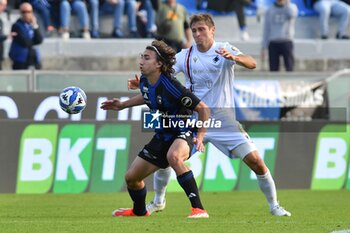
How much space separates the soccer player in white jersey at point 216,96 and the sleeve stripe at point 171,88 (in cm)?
65

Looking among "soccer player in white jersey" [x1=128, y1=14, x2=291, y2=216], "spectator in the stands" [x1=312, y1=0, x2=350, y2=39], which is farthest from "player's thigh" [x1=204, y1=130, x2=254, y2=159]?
"spectator in the stands" [x1=312, y1=0, x2=350, y2=39]

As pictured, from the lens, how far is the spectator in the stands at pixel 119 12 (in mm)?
21656

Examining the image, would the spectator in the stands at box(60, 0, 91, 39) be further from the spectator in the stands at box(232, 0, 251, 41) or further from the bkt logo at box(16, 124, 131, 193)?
the bkt logo at box(16, 124, 131, 193)

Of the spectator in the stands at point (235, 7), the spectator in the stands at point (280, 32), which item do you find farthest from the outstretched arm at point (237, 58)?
the spectator in the stands at point (235, 7)

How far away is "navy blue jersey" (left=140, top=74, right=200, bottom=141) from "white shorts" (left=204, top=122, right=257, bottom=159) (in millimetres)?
678

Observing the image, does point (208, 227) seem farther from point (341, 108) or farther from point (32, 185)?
point (341, 108)

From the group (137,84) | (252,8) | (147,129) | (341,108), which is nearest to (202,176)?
(147,129)

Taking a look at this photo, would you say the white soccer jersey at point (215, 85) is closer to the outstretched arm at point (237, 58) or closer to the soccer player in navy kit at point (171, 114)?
the outstretched arm at point (237, 58)

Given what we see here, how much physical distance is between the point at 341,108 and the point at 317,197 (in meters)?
4.06

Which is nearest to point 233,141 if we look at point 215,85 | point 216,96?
Result: point 216,96

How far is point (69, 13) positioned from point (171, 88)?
10655mm

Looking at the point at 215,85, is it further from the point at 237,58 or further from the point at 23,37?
the point at 23,37

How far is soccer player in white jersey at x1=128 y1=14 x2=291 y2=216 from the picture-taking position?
1153 cm

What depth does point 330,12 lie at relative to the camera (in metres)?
23.4
